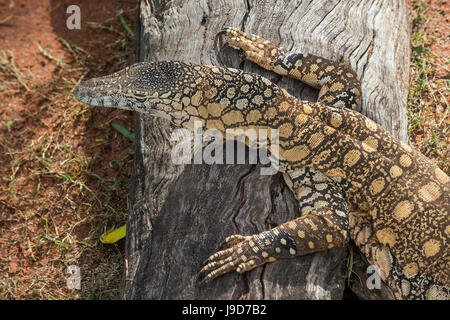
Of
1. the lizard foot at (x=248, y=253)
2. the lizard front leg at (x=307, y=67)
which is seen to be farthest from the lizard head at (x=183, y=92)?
A: the lizard foot at (x=248, y=253)

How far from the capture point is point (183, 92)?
11.2 feet

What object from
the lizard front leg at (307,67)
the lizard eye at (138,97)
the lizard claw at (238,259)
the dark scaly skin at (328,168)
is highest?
the lizard front leg at (307,67)

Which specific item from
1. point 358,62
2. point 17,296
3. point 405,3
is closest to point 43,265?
point 17,296

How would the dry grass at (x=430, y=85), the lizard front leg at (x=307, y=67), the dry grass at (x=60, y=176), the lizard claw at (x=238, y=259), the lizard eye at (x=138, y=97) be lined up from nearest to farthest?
the lizard claw at (x=238, y=259) → the lizard eye at (x=138, y=97) → the lizard front leg at (x=307, y=67) → the dry grass at (x=60, y=176) → the dry grass at (x=430, y=85)

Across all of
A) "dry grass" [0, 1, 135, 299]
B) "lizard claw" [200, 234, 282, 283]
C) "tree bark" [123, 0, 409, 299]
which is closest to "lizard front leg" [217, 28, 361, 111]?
"tree bark" [123, 0, 409, 299]

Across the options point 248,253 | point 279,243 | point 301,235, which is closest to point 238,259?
point 248,253

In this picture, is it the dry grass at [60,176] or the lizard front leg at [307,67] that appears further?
the dry grass at [60,176]

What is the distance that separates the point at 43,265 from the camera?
448 centimetres

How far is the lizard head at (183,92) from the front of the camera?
133 inches

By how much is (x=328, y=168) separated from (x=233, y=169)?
29.6 inches

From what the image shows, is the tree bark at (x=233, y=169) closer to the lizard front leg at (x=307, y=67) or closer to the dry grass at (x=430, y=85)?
the lizard front leg at (x=307, y=67)

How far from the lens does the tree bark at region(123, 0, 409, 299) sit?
3.23 metres

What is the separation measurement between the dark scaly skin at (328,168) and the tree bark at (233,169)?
0.19 m

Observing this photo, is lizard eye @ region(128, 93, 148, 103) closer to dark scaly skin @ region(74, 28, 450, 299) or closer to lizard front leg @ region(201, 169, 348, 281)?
dark scaly skin @ region(74, 28, 450, 299)
